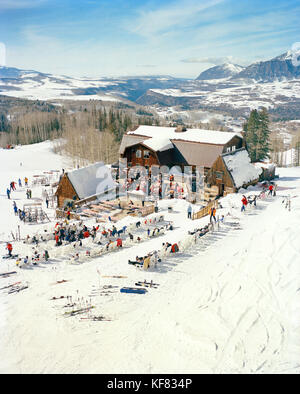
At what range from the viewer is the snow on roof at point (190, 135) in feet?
136

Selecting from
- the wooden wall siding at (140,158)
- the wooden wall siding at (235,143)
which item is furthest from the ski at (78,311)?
the wooden wall siding at (235,143)

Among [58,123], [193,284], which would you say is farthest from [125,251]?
[58,123]

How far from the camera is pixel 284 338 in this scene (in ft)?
41.2

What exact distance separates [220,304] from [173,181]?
83.8 ft

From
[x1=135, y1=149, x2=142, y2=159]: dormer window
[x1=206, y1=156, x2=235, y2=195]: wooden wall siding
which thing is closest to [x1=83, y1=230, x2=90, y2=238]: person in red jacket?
[x1=206, y1=156, x2=235, y2=195]: wooden wall siding

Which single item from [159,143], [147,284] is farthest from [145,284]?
[159,143]

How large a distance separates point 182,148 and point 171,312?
30065mm

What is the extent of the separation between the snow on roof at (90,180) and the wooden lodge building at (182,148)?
690 centimetres

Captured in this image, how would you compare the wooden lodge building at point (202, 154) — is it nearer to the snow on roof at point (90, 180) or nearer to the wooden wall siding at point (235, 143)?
the wooden wall siding at point (235, 143)

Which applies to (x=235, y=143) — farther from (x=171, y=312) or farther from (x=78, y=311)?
(x=78, y=311)

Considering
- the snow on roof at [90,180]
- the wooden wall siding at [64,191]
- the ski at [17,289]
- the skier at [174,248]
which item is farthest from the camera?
the snow on roof at [90,180]

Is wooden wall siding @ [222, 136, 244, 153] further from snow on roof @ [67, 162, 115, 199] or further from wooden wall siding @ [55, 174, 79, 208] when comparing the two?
wooden wall siding @ [55, 174, 79, 208]

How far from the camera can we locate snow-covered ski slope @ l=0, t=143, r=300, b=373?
1192 centimetres

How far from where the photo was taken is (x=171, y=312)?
14.8 meters
